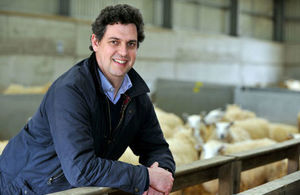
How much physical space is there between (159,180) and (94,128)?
36 cm

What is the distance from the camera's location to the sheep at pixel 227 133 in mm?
5496

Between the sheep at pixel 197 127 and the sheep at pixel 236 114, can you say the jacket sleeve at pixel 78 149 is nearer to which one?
the sheep at pixel 197 127

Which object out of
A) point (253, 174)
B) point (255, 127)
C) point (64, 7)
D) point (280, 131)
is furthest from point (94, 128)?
point (64, 7)

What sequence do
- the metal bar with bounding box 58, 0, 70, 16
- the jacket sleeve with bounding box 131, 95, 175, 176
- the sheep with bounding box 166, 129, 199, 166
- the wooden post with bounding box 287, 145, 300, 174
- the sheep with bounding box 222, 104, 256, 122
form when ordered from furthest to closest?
1. the metal bar with bounding box 58, 0, 70, 16
2. the sheep with bounding box 222, 104, 256, 122
3. the sheep with bounding box 166, 129, 199, 166
4. the wooden post with bounding box 287, 145, 300, 174
5. the jacket sleeve with bounding box 131, 95, 175, 176

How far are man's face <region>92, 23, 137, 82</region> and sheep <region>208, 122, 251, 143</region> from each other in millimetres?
3971

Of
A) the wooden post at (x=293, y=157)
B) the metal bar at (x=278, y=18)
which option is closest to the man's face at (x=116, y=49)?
the wooden post at (x=293, y=157)

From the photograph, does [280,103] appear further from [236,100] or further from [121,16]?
[121,16]

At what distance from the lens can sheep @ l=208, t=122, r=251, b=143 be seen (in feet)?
18.0

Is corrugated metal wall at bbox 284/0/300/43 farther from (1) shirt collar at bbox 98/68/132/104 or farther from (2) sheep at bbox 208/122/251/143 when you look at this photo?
(1) shirt collar at bbox 98/68/132/104

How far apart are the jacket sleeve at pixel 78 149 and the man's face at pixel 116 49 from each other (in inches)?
9.4

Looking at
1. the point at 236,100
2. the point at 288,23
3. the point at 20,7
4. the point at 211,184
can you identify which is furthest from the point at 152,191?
the point at 288,23

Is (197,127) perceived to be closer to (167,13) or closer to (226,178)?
(226,178)

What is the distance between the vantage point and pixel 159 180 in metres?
1.64

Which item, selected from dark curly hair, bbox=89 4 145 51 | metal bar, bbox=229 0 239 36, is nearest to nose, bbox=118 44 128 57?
dark curly hair, bbox=89 4 145 51
